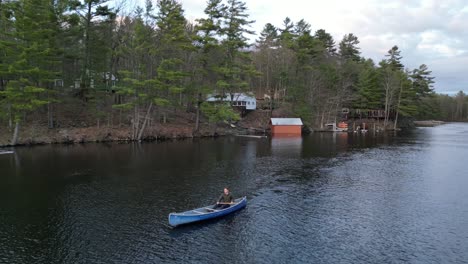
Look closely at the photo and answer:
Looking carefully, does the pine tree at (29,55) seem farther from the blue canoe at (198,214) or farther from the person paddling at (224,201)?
the blue canoe at (198,214)

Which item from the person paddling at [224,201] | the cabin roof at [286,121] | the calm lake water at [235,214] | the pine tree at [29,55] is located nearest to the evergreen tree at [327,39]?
the cabin roof at [286,121]

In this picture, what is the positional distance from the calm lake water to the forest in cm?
1171

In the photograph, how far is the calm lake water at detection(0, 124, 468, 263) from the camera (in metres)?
17.1

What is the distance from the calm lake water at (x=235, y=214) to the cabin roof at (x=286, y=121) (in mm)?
32001

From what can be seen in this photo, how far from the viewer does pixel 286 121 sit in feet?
252

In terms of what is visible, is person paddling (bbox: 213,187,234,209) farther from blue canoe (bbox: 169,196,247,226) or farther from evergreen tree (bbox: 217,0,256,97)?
evergreen tree (bbox: 217,0,256,97)

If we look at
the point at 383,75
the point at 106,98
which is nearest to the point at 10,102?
the point at 106,98

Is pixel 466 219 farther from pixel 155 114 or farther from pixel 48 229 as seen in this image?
pixel 155 114

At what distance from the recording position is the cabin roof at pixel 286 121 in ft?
250

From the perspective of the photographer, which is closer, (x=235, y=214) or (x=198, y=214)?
(x=198, y=214)

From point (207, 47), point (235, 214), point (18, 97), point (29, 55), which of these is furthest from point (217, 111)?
point (235, 214)

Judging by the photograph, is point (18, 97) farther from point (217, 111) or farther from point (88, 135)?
point (217, 111)

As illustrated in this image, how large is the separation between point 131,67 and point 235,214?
133 feet

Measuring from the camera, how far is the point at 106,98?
200 feet
